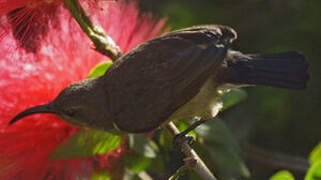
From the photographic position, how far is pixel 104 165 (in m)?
2.17

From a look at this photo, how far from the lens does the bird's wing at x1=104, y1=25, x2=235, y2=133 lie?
6.17ft


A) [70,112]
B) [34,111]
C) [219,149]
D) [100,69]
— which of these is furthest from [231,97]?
[34,111]

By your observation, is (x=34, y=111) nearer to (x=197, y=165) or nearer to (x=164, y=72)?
(x=164, y=72)

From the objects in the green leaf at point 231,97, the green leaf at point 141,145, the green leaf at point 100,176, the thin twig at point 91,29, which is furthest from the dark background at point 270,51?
the thin twig at point 91,29

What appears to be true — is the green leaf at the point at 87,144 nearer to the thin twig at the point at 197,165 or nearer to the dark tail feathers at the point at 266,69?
the thin twig at the point at 197,165

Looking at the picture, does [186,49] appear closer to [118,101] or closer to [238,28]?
[118,101]

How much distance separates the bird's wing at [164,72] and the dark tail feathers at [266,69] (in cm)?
15

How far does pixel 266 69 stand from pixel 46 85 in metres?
0.78

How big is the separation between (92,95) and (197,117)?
1.29 ft

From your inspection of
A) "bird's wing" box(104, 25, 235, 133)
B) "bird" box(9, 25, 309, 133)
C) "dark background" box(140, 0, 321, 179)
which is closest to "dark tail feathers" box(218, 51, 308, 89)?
"bird" box(9, 25, 309, 133)

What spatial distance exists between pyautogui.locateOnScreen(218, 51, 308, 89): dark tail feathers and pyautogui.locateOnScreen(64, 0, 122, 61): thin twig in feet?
1.37

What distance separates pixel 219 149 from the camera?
222 cm

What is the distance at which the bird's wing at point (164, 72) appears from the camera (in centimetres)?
188

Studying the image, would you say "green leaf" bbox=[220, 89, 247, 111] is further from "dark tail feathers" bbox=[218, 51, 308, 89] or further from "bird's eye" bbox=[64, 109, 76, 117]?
"bird's eye" bbox=[64, 109, 76, 117]
